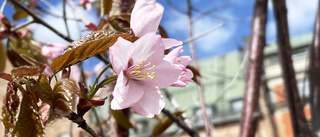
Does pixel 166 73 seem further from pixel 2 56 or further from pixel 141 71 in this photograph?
pixel 2 56

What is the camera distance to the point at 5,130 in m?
0.27

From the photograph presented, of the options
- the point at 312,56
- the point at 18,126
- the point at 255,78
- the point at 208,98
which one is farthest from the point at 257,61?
the point at 208,98

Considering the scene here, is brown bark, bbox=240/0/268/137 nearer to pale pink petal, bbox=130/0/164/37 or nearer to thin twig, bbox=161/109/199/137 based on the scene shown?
thin twig, bbox=161/109/199/137

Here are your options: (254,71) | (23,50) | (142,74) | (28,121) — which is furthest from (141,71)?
(254,71)

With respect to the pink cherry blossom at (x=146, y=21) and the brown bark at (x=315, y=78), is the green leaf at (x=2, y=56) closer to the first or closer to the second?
the pink cherry blossom at (x=146, y=21)

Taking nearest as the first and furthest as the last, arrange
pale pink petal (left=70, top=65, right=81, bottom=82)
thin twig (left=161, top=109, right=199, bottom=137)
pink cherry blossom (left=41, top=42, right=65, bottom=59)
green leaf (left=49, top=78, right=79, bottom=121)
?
green leaf (left=49, top=78, right=79, bottom=121)
pale pink petal (left=70, top=65, right=81, bottom=82)
thin twig (left=161, top=109, right=199, bottom=137)
pink cherry blossom (left=41, top=42, right=65, bottom=59)

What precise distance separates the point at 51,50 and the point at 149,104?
1.55ft

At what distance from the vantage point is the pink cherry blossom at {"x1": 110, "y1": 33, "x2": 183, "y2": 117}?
0.29 meters

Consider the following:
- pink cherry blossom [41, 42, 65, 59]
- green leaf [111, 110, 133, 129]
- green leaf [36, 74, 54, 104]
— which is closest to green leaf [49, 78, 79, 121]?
green leaf [36, 74, 54, 104]

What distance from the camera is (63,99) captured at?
266 mm

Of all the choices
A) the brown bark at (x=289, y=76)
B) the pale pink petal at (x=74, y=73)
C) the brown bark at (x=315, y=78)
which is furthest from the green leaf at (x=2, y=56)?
the brown bark at (x=315, y=78)

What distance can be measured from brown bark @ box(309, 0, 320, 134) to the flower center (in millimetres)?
577

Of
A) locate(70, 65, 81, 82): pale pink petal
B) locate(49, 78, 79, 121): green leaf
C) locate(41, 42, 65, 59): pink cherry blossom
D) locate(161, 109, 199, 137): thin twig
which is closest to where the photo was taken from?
locate(49, 78, 79, 121): green leaf

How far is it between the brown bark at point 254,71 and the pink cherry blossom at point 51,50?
1.39 ft
